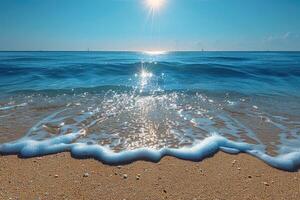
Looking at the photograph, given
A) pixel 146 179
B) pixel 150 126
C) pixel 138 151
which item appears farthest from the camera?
pixel 150 126

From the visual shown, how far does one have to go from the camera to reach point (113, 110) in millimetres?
7094

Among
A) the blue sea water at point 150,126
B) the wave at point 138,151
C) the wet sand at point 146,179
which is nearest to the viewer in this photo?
the wet sand at point 146,179

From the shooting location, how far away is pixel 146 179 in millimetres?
3428

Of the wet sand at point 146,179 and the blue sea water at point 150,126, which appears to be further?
the blue sea water at point 150,126

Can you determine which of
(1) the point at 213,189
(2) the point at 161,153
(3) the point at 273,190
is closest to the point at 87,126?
(2) the point at 161,153

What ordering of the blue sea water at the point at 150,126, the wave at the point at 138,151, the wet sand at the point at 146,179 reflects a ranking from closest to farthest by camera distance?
the wet sand at the point at 146,179, the wave at the point at 138,151, the blue sea water at the point at 150,126

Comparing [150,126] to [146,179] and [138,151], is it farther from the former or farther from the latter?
[146,179]

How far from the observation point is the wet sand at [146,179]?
307cm

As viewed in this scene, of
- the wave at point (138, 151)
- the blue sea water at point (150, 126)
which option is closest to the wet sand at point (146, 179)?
the wave at point (138, 151)

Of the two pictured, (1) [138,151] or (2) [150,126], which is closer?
(1) [138,151]

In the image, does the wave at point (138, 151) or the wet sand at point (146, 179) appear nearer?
the wet sand at point (146, 179)

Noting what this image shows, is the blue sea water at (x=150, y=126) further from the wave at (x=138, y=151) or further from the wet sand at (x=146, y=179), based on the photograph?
the wet sand at (x=146, y=179)

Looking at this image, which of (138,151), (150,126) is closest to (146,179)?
(138,151)

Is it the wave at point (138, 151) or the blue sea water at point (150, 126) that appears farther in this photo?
the blue sea water at point (150, 126)
